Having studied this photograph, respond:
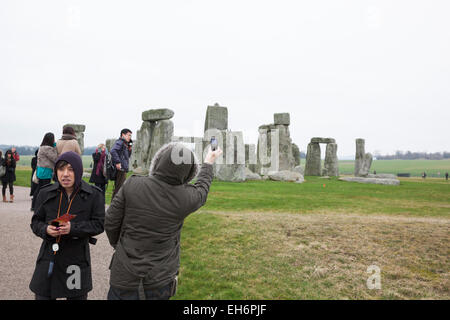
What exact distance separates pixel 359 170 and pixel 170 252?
72.2 ft

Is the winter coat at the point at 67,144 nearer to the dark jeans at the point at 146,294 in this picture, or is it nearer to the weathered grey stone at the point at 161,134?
the dark jeans at the point at 146,294

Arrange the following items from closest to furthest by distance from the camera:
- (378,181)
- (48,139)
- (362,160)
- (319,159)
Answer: (48,139), (378,181), (362,160), (319,159)

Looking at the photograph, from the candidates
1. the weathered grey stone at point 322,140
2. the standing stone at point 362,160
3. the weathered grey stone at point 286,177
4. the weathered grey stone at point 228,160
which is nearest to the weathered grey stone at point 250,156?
the weathered grey stone at point 286,177

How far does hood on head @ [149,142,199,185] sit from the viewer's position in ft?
6.03

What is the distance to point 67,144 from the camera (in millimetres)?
5211

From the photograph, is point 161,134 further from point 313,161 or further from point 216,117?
point 313,161

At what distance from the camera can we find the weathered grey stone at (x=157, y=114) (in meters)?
15.2

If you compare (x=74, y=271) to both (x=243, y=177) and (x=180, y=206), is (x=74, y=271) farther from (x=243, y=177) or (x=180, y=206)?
(x=243, y=177)

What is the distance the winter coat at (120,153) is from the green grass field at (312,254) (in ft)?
6.09

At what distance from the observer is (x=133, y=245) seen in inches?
72.7

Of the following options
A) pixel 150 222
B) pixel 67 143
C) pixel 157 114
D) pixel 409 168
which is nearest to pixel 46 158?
pixel 67 143

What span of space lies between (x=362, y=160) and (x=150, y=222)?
73.4 feet
